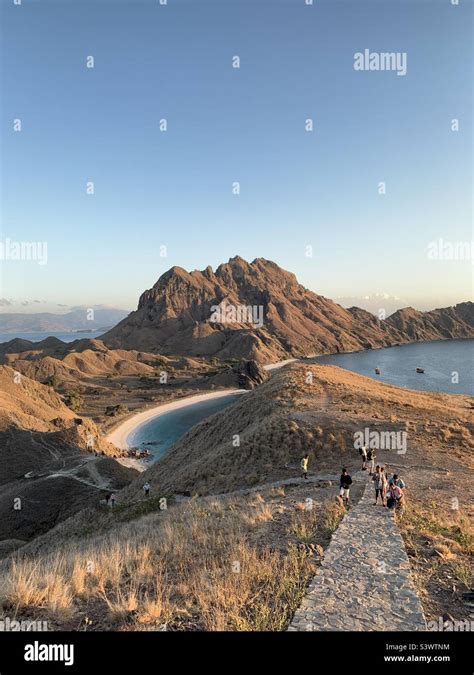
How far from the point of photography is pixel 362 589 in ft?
26.7

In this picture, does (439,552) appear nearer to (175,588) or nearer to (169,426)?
(175,588)

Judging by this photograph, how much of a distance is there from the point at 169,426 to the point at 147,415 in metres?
12.5

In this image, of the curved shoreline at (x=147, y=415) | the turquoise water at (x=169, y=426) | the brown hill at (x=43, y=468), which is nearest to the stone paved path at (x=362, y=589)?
the brown hill at (x=43, y=468)

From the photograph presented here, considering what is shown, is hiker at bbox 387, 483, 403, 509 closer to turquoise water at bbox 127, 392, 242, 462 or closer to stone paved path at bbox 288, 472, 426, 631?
stone paved path at bbox 288, 472, 426, 631

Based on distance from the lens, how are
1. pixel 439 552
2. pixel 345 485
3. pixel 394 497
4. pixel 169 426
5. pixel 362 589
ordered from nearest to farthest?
pixel 362 589 < pixel 439 552 < pixel 394 497 < pixel 345 485 < pixel 169 426

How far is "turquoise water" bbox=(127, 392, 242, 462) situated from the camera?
87.6 m

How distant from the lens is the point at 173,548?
11.3m

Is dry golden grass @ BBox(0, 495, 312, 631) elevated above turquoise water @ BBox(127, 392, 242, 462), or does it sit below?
above

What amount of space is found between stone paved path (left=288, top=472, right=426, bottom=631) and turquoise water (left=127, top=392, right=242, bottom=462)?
70.4m

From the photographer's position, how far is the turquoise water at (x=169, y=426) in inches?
3450

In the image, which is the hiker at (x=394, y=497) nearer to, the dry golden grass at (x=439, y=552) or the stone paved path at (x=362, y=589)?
the dry golden grass at (x=439, y=552)

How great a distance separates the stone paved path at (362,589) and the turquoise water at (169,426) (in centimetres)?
7041

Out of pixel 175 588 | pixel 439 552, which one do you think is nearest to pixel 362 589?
pixel 439 552

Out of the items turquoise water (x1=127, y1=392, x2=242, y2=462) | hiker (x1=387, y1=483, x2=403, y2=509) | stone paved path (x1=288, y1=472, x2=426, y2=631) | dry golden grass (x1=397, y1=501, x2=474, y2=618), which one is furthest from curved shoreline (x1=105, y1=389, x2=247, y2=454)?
stone paved path (x1=288, y1=472, x2=426, y2=631)
